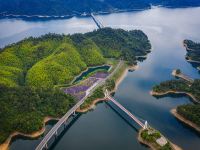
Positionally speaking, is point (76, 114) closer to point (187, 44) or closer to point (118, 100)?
point (118, 100)

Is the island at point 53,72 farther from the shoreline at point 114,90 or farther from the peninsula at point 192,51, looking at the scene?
the peninsula at point 192,51

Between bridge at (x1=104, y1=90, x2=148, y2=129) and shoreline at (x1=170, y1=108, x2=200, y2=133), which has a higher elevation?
bridge at (x1=104, y1=90, x2=148, y2=129)

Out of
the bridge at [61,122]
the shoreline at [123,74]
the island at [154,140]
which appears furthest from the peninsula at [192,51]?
the island at [154,140]

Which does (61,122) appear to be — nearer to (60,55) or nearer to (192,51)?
(60,55)

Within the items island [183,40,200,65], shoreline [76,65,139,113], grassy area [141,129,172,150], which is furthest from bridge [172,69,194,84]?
grassy area [141,129,172,150]

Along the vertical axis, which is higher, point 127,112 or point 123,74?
point 127,112

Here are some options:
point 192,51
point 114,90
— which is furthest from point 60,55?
point 192,51

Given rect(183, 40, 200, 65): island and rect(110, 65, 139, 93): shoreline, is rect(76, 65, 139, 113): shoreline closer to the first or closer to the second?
rect(110, 65, 139, 93): shoreline

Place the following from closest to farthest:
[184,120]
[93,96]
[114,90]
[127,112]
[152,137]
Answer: [152,137] < [184,120] < [127,112] < [93,96] < [114,90]
